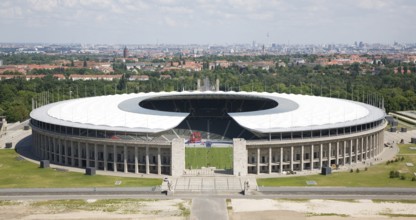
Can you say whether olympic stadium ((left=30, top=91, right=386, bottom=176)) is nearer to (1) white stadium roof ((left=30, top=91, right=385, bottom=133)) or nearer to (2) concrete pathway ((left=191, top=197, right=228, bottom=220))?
(1) white stadium roof ((left=30, top=91, right=385, bottom=133))

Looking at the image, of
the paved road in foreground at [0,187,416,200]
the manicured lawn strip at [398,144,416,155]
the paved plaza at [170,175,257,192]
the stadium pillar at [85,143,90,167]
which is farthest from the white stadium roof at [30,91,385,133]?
the paved road in foreground at [0,187,416,200]

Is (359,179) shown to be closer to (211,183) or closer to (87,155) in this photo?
(211,183)

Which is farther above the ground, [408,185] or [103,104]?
[103,104]

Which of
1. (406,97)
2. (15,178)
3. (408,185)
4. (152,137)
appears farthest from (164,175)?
(406,97)

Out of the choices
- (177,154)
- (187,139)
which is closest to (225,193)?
(177,154)

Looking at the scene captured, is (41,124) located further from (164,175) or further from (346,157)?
(346,157)

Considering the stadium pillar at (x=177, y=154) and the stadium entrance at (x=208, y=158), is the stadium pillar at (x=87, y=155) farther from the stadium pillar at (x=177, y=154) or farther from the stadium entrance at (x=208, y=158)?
the stadium entrance at (x=208, y=158)
